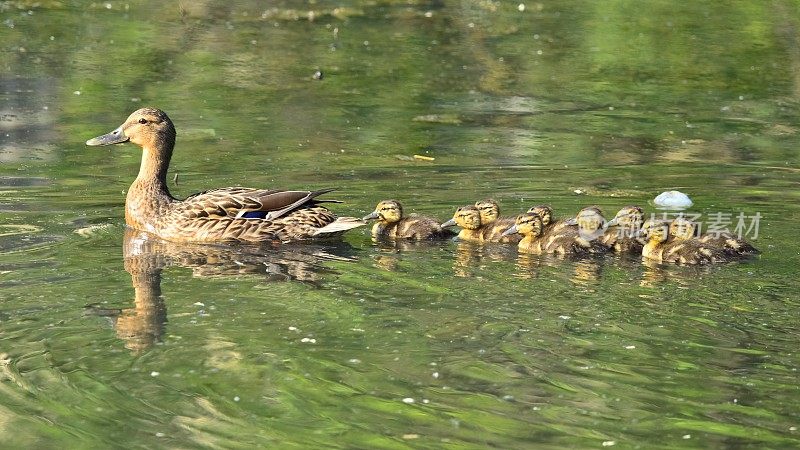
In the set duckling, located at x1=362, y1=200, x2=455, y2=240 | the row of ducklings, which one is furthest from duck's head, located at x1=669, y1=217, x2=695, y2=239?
duckling, located at x1=362, y1=200, x2=455, y2=240

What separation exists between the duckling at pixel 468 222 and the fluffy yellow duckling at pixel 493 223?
0.05 meters

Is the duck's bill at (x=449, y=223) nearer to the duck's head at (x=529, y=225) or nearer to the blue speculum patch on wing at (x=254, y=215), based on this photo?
the duck's head at (x=529, y=225)

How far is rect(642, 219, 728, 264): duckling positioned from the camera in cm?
827

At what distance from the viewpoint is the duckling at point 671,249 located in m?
8.27

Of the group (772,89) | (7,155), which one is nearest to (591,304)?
(7,155)

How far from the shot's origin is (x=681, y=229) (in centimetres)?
853

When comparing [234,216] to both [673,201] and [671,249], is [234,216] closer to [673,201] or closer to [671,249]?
[671,249]

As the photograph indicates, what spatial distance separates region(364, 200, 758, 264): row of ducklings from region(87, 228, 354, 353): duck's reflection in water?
42 centimetres

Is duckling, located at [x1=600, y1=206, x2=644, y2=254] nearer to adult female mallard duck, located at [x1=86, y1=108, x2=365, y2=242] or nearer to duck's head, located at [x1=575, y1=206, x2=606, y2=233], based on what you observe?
duck's head, located at [x1=575, y1=206, x2=606, y2=233]

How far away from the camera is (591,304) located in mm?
7285

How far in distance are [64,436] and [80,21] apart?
39.8ft

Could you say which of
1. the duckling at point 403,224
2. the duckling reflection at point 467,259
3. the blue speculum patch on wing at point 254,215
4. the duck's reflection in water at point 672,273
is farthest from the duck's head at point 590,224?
the blue speculum patch on wing at point 254,215

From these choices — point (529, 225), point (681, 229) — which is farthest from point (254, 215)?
point (681, 229)

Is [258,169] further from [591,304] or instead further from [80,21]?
[80,21]
